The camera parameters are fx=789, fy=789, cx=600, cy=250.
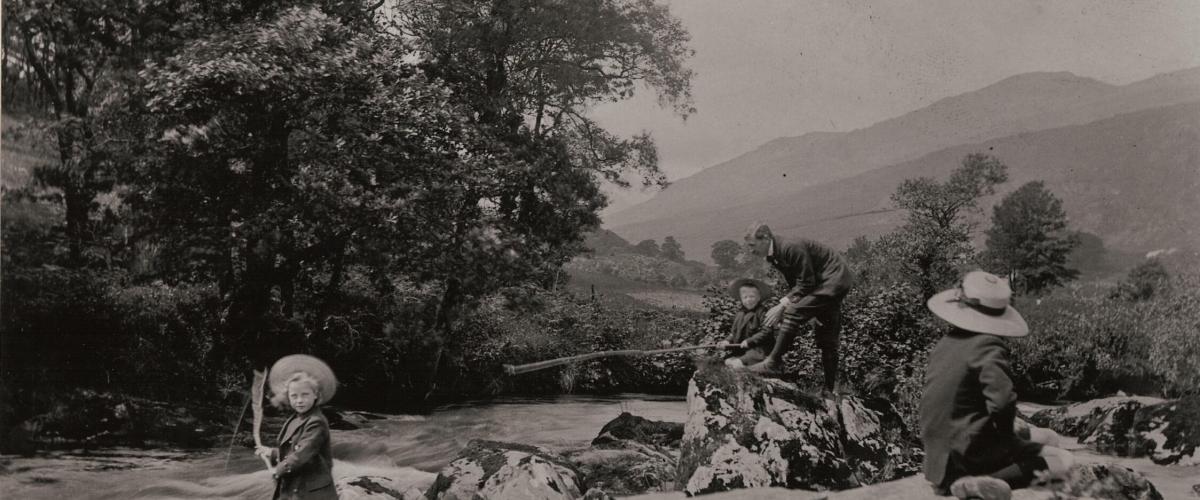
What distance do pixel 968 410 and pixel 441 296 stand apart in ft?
16.0

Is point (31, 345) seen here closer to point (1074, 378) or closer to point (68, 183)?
point (68, 183)

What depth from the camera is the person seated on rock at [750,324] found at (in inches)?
260

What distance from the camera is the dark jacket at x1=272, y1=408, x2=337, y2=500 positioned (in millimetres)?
3547

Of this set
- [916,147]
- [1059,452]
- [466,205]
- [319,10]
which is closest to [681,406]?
[466,205]

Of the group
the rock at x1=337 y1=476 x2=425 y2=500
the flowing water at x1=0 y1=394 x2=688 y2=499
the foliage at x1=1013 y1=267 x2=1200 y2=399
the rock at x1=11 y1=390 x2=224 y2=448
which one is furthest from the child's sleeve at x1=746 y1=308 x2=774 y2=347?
the foliage at x1=1013 y1=267 x2=1200 y2=399

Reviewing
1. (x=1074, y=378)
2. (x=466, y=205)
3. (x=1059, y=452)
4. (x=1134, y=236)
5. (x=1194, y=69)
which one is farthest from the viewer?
(x=1134, y=236)

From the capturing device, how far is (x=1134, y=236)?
13.4 meters

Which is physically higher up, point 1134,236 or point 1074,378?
point 1134,236

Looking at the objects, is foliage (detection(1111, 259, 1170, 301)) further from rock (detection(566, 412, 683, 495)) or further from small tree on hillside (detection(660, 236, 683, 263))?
rock (detection(566, 412, 683, 495))

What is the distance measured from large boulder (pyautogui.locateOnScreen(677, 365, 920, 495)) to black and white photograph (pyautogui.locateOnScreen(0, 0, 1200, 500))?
23 mm

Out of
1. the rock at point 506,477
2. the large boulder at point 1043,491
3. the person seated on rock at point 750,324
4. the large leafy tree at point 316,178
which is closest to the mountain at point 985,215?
the large leafy tree at point 316,178

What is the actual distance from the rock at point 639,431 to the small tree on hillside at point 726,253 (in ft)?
10.3

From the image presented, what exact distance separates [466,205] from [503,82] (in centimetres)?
133

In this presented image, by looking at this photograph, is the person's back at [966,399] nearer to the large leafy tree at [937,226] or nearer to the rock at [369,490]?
the rock at [369,490]
